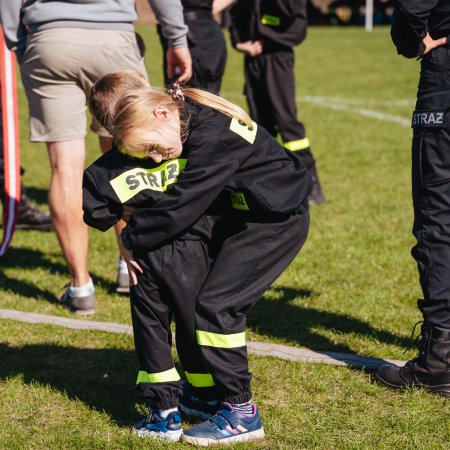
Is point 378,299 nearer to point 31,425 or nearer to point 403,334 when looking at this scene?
point 403,334

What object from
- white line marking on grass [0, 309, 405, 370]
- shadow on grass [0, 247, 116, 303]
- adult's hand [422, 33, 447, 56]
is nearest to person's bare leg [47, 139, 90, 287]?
white line marking on grass [0, 309, 405, 370]

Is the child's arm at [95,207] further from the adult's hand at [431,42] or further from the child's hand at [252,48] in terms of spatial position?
the child's hand at [252,48]

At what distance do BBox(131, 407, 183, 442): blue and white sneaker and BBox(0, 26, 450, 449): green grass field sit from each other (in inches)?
2.1

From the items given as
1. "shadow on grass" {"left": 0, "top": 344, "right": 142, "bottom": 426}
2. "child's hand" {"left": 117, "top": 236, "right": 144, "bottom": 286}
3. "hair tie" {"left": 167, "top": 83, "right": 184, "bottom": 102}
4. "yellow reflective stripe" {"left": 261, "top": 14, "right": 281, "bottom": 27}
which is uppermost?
"hair tie" {"left": 167, "top": 83, "right": 184, "bottom": 102}

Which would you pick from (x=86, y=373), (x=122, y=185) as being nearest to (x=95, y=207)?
(x=122, y=185)

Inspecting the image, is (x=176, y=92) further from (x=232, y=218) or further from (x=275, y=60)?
(x=275, y=60)

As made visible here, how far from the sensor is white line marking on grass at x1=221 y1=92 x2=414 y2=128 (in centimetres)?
1159

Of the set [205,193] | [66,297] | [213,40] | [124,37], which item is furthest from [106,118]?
[213,40]

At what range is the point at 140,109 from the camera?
10.3ft

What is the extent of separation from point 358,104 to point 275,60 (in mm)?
6105

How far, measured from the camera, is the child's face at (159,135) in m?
3.14

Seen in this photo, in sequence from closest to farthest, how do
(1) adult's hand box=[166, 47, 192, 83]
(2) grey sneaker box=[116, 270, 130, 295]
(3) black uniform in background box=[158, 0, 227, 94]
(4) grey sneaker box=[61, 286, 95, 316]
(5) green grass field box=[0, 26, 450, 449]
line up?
(5) green grass field box=[0, 26, 450, 449], (1) adult's hand box=[166, 47, 192, 83], (4) grey sneaker box=[61, 286, 95, 316], (2) grey sneaker box=[116, 270, 130, 295], (3) black uniform in background box=[158, 0, 227, 94]

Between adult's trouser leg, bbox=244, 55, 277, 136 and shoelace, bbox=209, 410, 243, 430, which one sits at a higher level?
shoelace, bbox=209, 410, 243, 430

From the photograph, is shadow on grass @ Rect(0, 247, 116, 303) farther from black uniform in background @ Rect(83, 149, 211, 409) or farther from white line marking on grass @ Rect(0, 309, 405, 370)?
black uniform in background @ Rect(83, 149, 211, 409)
